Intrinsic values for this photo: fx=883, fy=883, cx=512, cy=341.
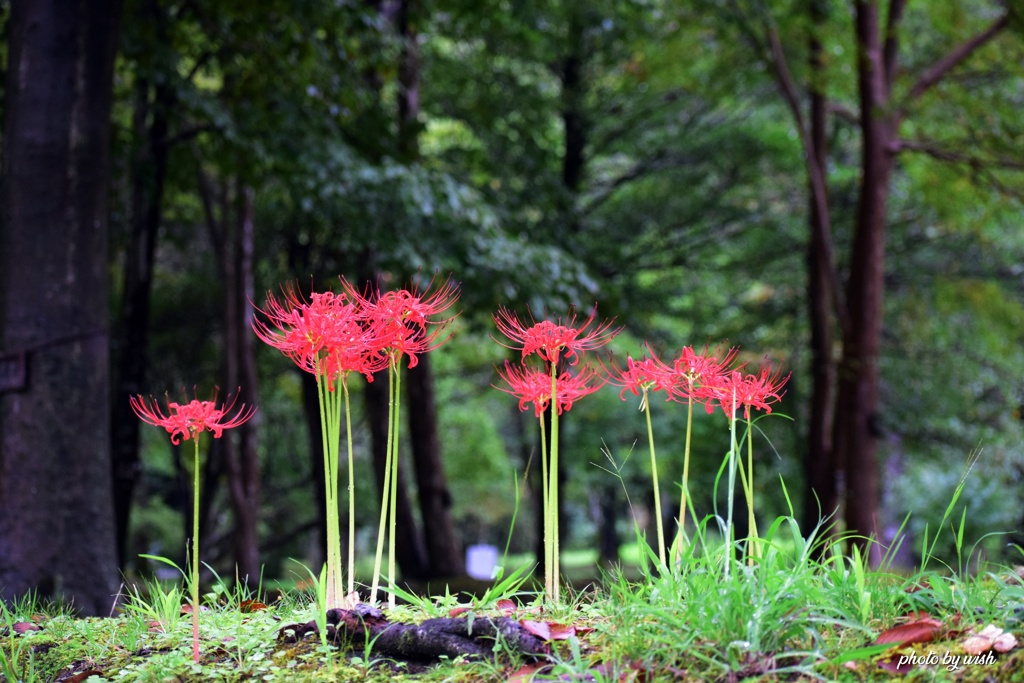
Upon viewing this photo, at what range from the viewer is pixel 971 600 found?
7.68ft

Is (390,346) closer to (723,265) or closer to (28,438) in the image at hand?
(28,438)

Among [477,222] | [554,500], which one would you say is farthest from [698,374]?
[477,222]

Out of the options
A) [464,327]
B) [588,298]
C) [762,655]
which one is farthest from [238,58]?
[762,655]

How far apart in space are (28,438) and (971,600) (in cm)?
442

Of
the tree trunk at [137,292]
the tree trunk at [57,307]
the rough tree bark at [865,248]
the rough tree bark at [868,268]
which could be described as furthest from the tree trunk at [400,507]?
the tree trunk at [57,307]

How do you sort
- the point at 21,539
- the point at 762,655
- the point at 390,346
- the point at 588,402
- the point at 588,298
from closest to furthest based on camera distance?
the point at 762,655
the point at 390,346
the point at 21,539
the point at 588,298
the point at 588,402

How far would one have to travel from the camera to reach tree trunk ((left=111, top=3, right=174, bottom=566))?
323 inches

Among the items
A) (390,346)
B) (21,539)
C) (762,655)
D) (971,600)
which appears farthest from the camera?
(21,539)

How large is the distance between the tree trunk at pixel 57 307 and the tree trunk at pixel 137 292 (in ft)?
9.82

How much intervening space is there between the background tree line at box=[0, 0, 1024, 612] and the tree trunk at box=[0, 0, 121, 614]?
2cm

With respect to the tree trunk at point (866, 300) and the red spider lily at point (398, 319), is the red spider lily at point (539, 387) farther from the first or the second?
the tree trunk at point (866, 300)

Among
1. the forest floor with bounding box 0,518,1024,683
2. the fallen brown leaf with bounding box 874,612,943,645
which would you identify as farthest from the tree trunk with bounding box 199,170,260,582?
the fallen brown leaf with bounding box 874,612,943,645

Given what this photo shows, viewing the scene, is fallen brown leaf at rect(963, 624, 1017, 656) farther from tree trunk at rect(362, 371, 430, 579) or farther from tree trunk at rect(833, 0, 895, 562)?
tree trunk at rect(362, 371, 430, 579)

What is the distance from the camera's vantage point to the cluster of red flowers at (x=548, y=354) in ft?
8.41
